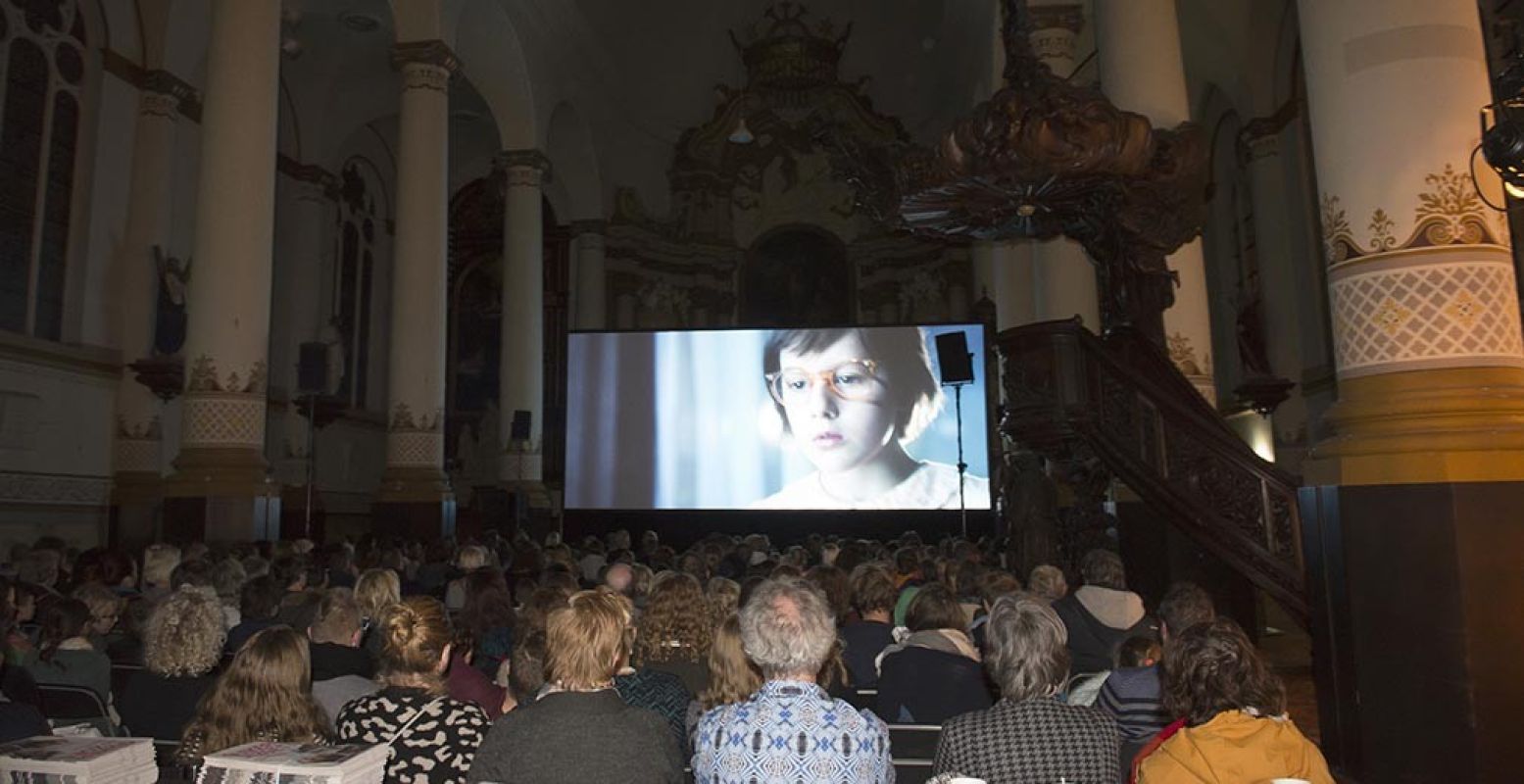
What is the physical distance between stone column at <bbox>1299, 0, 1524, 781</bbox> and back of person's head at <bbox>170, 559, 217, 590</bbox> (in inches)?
217

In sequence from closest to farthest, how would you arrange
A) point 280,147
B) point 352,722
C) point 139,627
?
point 352,722, point 139,627, point 280,147

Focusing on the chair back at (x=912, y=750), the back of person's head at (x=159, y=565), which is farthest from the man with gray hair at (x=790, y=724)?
the back of person's head at (x=159, y=565)

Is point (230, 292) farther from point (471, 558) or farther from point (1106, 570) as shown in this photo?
point (1106, 570)

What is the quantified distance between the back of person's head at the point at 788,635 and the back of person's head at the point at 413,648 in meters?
0.91

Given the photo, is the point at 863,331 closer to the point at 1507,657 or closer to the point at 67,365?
the point at 67,365

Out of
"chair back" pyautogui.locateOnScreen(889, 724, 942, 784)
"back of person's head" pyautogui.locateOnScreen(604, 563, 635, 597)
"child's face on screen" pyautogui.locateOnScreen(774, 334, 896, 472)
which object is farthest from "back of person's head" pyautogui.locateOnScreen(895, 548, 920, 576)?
"child's face on screen" pyautogui.locateOnScreen(774, 334, 896, 472)

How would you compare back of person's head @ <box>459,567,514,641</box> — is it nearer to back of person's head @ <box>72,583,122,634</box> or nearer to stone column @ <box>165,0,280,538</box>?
back of person's head @ <box>72,583,122,634</box>

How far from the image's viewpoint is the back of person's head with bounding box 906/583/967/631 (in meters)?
4.22

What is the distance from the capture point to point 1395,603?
12.2 feet

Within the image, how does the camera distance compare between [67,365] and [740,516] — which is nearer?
[67,365]

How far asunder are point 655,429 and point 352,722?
44.4 feet

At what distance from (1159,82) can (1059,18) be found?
11.3 ft

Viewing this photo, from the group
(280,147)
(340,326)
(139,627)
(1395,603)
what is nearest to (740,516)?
(340,326)

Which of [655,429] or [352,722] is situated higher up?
[655,429]
